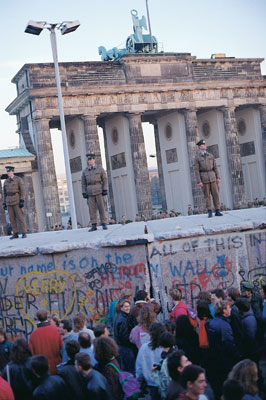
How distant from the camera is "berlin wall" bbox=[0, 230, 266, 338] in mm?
→ 11984

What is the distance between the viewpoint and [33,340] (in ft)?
28.7

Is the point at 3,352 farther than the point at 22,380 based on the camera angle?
Yes

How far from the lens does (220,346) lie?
8.50 meters

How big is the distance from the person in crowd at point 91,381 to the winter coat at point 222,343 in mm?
2110

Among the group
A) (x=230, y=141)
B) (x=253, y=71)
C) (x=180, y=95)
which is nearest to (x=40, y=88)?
(x=180, y=95)

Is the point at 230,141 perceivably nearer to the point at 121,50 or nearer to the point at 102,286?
the point at 121,50

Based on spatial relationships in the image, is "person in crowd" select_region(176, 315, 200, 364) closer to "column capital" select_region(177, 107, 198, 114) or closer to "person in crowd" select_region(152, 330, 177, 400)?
"person in crowd" select_region(152, 330, 177, 400)

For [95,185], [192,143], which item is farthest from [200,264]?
[192,143]

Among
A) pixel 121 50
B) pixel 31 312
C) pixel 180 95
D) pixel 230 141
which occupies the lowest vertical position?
pixel 31 312

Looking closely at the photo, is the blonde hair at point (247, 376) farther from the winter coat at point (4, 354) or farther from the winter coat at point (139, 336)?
the winter coat at point (4, 354)

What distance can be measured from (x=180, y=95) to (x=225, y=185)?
337 inches

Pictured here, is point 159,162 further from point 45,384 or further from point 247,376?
point 247,376

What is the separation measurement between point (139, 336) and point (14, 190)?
28.7 feet

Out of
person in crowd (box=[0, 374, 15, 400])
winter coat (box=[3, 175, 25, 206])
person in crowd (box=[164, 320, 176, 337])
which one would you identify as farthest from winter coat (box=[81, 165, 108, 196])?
person in crowd (box=[0, 374, 15, 400])
